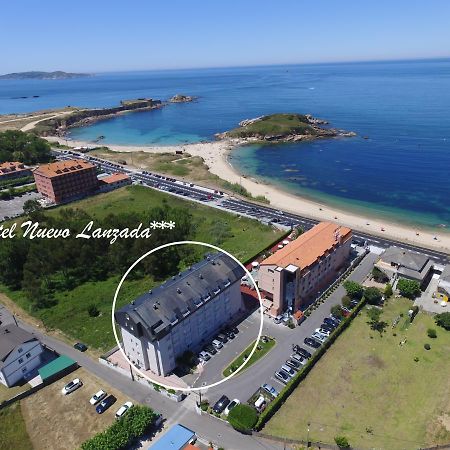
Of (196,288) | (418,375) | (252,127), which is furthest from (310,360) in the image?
(252,127)

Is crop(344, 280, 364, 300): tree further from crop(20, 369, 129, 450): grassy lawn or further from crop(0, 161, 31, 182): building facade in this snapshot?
crop(0, 161, 31, 182): building facade

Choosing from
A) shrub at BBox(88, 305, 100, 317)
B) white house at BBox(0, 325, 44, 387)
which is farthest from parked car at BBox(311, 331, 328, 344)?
white house at BBox(0, 325, 44, 387)

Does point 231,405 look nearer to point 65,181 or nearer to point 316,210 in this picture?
point 316,210

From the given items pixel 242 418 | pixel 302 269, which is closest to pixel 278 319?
pixel 302 269

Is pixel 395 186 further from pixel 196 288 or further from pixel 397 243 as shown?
pixel 196 288

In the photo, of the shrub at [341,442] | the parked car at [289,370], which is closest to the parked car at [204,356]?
the parked car at [289,370]
